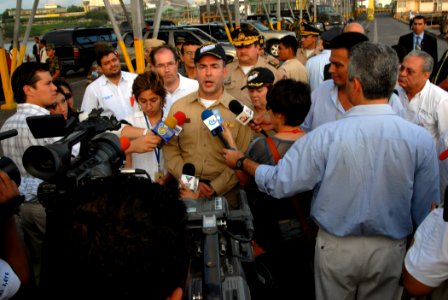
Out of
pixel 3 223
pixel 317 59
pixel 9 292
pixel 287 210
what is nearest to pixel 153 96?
pixel 287 210

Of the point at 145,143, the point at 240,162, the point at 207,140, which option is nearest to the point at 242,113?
the point at 207,140

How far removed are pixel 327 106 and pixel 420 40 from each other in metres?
5.61

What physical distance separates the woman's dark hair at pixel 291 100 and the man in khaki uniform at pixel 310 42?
571 centimetres

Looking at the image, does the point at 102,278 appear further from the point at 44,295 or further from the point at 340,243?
the point at 340,243

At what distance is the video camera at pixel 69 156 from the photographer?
1.49 m

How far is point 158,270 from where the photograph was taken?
1045mm

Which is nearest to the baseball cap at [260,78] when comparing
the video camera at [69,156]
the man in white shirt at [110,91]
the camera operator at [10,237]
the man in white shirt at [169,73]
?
the man in white shirt at [169,73]

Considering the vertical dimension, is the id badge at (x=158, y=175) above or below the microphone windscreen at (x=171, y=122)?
below

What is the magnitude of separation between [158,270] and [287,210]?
1.87 metres

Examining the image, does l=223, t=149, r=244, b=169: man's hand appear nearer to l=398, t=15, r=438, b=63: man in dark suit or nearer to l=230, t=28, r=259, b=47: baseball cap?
l=230, t=28, r=259, b=47: baseball cap

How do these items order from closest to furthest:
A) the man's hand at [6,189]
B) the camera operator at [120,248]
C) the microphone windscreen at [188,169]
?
the camera operator at [120,248], the man's hand at [6,189], the microphone windscreen at [188,169]

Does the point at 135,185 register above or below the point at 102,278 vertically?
above

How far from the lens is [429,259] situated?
5.70 feet

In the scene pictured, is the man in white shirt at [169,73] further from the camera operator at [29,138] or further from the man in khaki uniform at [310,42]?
the man in khaki uniform at [310,42]
